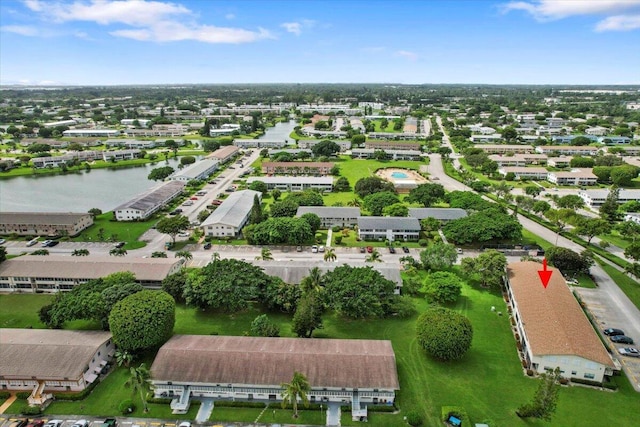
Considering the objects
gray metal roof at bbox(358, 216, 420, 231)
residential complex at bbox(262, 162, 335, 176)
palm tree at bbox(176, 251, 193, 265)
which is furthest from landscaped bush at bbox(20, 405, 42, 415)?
residential complex at bbox(262, 162, 335, 176)

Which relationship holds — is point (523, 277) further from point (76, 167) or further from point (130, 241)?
point (76, 167)

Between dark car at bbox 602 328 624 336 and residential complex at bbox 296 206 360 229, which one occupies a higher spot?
residential complex at bbox 296 206 360 229

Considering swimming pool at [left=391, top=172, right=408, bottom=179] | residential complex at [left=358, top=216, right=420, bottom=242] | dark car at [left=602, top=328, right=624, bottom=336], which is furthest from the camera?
swimming pool at [left=391, top=172, right=408, bottom=179]

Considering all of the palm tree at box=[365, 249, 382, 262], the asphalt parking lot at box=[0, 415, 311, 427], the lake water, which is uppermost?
the palm tree at box=[365, 249, 382, 262]

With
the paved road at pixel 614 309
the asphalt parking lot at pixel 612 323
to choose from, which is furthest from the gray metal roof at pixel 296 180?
the asphalt parking lot at pixel 612 323

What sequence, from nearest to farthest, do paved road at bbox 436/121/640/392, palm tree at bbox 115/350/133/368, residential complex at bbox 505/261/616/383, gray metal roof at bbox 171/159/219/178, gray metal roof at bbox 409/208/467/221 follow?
palm tree at bbox 115/350/133/368 → residential complex at bbox 505/261/616/383 → paved road at bbox 436/121/640/392 → gray metal roof at bbox 409/208/467/221 → gray metal roof at bbox 171/159/219/178

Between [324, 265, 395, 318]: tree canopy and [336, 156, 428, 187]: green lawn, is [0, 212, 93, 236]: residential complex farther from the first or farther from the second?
[336, 156, 428, 187]: green lawn

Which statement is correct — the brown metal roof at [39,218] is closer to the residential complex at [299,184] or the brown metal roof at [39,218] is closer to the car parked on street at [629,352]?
the residential complex at [299,184]

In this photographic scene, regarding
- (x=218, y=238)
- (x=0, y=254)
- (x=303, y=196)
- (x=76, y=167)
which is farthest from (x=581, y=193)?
(x=76, y=167)
